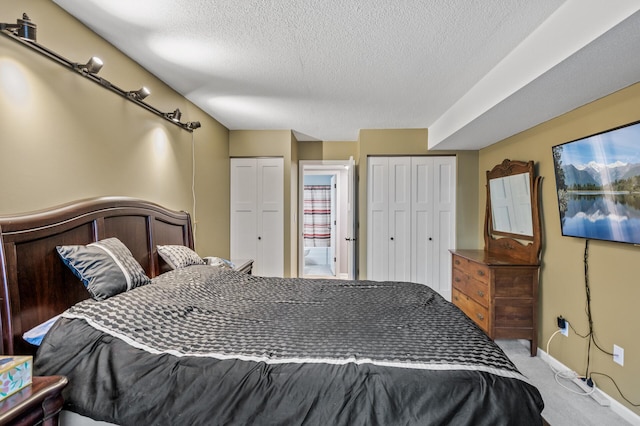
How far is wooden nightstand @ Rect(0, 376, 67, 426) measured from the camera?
3.07ft

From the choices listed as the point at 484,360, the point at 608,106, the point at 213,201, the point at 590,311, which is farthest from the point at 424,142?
the point at 484,360

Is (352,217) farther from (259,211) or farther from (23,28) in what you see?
(23,28)

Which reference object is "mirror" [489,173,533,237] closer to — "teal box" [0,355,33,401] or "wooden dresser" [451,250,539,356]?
"wooden dresser" [451,250,539,356]

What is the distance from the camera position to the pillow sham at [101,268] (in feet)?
4.81

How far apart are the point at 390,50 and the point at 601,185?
1766 mm

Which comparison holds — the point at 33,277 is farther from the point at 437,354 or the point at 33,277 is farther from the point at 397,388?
the point at 437,354

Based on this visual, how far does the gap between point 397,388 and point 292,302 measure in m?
0.90

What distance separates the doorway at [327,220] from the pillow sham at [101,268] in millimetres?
2808

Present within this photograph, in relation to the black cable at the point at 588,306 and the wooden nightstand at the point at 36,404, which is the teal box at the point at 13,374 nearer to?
the wooden nightstand at the point at 36,404

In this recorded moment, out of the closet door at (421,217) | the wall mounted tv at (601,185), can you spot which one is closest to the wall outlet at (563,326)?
the wall mounted tv at (601,185)

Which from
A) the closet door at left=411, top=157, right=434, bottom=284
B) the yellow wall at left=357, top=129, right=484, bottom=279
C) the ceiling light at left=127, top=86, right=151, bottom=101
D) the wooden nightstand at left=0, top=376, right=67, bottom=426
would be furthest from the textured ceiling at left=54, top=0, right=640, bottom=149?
the wooden nightstand at left=0, top=376, right=67, bottom=426

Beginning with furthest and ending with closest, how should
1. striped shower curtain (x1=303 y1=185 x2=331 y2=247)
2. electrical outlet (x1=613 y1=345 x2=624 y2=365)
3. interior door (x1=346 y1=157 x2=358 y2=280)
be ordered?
striped shower curtain (x1=303 y1=185 x2=331 y2=247) → interior door (x1=346 y1=157 x2=358 y2=280) → electrical outlet (x1=613 y1=345 x2=624 y2=365)

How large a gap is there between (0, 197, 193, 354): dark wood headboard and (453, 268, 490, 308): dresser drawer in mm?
3108

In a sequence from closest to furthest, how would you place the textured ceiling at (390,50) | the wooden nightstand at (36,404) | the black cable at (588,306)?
the wooden nightstand at (36,404) → the textured ceiling at (390,50) → the black cable at (588,306)
